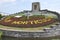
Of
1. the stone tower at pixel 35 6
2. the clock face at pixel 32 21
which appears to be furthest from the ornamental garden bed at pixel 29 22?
the stone tower at pixel 35 6

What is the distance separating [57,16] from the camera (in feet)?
86.8

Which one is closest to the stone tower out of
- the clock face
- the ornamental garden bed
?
the clock face

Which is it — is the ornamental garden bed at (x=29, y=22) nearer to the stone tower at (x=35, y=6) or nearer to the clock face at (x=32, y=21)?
the clock face at (x=32, y=21)

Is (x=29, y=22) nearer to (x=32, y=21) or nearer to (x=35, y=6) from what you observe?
(x=32, y=21)

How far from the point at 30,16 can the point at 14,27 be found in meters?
3.96

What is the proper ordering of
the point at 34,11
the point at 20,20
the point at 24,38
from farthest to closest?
1. the point at 34,11
2. the point at 20,20
3. the point at 24,38

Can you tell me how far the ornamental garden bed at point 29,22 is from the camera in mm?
23250

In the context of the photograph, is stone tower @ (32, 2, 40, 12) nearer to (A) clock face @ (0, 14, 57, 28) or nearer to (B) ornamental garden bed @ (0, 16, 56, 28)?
(A) clock face @ (0, 14, 57, 28)

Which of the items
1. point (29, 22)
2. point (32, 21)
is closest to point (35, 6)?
point (32, 21)

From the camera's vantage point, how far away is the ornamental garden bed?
76.3ft

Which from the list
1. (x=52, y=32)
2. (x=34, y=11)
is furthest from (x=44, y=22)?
(x=34, y=11)

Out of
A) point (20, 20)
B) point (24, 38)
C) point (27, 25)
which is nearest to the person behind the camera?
point (24, 38)

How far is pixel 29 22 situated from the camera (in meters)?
24.0

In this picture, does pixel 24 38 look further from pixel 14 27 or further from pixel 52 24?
pixel 52 24
